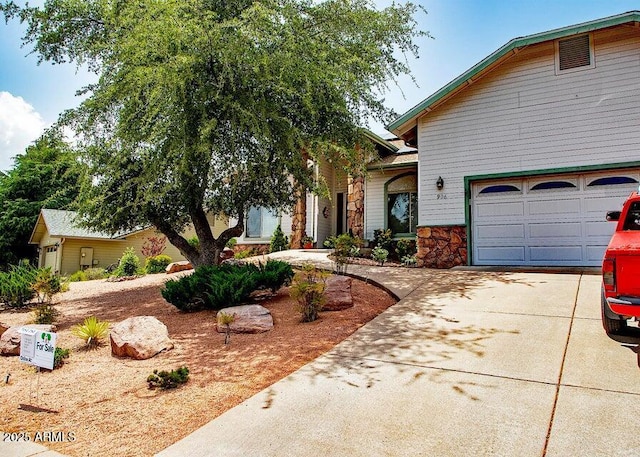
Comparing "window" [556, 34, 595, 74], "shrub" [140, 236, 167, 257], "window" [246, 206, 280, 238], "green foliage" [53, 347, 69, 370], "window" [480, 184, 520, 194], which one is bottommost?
"green foliage" [53, 347, 69, 370]

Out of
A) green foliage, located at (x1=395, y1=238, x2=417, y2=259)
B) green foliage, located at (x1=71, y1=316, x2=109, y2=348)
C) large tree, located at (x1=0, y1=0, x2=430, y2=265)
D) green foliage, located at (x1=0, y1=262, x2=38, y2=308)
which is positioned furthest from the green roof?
green foliage, located at (x1=0, y1=262, x2=38, y2=308)

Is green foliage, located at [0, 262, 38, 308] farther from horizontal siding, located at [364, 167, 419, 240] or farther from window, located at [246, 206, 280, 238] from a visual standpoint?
horizontal siding, located at [364, 167, 419, 240]

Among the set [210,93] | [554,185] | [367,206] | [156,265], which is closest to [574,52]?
[554,185]

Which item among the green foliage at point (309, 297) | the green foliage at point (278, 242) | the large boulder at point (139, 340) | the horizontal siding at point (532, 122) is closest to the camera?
the large boulder at point (139, 340)

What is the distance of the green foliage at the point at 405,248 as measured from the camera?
13523mm

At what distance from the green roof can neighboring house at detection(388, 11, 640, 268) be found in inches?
0.9

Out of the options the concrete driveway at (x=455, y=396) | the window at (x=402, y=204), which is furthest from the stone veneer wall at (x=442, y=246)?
the concrete driveway at (x=455, y=396)

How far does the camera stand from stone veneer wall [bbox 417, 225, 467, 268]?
35.6 ft

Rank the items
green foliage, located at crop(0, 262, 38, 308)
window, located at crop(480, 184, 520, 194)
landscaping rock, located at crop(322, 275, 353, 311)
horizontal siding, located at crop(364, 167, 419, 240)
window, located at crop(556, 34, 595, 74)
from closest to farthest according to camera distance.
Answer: landscaping rock, located at crop(322, 275, 353, 311) → green foliage, located at crop(0, 262, 38, 308) → window, located at crop(556, 34, 595, 74) → window, located at crop(480, 184, 520, 194) → horizontal siding, located at crop(364, 167, 419, 240)

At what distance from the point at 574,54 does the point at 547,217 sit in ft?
13.2

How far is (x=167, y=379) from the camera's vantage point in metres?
4.08

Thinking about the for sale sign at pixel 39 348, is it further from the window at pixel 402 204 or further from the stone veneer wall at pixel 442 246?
the window at pixel 402 204

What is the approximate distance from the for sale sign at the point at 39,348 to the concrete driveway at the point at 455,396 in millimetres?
1706

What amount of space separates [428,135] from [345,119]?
286 centimetres
